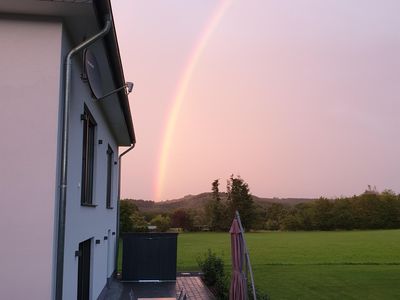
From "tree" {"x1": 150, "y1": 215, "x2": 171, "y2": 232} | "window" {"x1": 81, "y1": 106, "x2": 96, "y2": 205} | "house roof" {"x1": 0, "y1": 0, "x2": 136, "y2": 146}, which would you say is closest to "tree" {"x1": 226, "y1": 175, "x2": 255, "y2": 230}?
"tree" {"x1": 150, "y1": 215, "x2": 171, "y2": 232}

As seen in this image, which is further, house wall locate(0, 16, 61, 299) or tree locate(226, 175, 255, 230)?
tree locate(226, 175, 255, 230)

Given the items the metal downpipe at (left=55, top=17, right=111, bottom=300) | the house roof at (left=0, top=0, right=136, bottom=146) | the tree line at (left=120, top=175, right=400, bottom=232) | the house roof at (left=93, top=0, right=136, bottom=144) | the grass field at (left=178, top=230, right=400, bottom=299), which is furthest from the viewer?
the tree line at (left=120, top=175, right=400, bottom=232)

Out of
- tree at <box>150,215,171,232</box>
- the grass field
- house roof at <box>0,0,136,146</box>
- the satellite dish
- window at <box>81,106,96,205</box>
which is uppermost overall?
house roof at <box>0,0,136,146</box>

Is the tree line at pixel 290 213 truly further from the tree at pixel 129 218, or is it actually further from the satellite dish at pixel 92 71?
the satellite dish at pixel 92 71

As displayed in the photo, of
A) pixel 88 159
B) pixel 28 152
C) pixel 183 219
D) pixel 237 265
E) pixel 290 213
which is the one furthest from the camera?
pixel 290 213

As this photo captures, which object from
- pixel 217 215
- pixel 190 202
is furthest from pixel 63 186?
pixel 190 202

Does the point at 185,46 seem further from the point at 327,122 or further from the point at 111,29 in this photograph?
the point at 327,122

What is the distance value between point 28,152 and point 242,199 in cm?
5087

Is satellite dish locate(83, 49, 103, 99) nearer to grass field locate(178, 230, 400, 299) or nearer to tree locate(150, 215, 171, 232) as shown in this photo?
grass field locate(178, 230, 400, 299)

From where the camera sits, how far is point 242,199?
54.9 m

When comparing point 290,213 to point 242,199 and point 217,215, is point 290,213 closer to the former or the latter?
point 242,199

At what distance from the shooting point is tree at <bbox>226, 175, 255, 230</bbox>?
54.7 meters

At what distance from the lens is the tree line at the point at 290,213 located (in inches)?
2110

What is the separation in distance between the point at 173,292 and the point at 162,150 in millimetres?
9327
